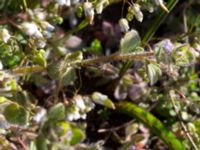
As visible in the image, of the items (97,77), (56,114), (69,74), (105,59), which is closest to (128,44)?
(105,59)

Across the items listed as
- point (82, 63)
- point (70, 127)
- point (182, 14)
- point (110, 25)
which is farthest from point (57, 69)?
point (182, 14)

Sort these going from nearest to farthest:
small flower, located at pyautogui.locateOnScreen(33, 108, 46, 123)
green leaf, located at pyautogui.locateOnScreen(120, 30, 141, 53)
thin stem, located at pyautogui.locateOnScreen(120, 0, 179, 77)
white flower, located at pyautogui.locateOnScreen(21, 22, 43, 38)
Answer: white flower, located at pyautogui.locateOnScreen(21, 22, 43, 38), small flower, located at pyautogui.locateOnScreen(33, 108, 46, 123), green leaf, located at pyautogui.locateOnScreen(120, 30, 141, 53), thin stem, located at pyautogui.locateOnScreen(120, 0, 179, 77)

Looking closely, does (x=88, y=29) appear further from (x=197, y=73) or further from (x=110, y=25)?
(x=197, y=73)

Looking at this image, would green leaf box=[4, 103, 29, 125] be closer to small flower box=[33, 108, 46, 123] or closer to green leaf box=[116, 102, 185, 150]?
small flower box=[33, 108, 46, 123]

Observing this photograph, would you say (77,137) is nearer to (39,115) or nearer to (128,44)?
Result: (39,115)

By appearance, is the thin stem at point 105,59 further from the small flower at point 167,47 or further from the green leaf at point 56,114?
the green leaf at point 56,114

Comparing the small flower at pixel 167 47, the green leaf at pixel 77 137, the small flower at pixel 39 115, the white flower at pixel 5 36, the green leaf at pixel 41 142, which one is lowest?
the green leaf at pixel 77 137

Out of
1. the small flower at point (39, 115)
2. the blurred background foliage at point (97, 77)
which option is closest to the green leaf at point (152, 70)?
the blurred background foliage at point (97, 77)

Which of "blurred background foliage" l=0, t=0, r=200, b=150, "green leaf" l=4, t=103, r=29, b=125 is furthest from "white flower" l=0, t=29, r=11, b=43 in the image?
"green leaf" l=4, t=103, r=29, b=125
